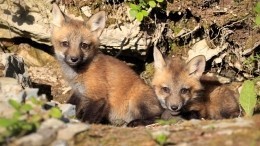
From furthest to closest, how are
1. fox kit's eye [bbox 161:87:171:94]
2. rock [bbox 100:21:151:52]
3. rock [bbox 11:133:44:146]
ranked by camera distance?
rock [bbox 100:21:151:52] → fox kit's eye [bbox 161:87:171:94] → rock [bbox 11:133:44:146]

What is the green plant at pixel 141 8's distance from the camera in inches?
277

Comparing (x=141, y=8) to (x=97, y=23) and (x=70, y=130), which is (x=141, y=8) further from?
(x=70, y=130)

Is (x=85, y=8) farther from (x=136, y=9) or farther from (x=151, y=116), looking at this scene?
(x=151, y=116)

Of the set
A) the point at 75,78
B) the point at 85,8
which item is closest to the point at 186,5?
the point at 85,8

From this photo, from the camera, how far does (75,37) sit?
6.56 meters

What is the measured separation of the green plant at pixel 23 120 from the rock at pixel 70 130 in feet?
0.44

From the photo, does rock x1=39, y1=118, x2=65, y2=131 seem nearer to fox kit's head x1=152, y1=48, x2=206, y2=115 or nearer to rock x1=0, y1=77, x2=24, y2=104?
rock x1=0, y1=77, x2=24, y2=104

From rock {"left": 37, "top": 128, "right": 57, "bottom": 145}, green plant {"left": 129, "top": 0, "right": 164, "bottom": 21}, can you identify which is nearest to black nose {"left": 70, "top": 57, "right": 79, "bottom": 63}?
green plant {"left": 129, "top": 0, "right": 164, "bottom": 21}

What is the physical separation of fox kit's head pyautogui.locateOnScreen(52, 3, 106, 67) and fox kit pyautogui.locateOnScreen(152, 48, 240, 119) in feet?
2.91

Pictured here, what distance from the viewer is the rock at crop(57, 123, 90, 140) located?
3.96 metres

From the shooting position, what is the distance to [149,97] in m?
6.56

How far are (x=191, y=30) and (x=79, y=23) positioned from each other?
1858mm

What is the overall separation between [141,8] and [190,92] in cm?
150

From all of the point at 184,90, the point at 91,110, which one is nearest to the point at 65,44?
the point at 91,110
